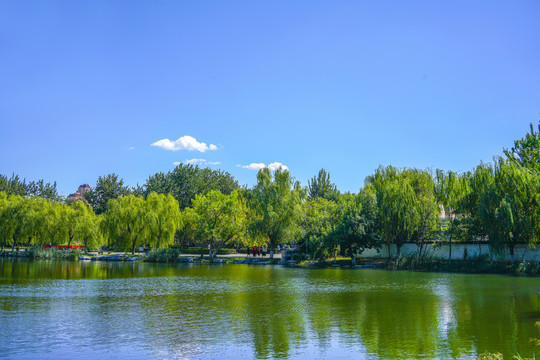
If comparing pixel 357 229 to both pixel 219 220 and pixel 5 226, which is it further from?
pixel 5 226

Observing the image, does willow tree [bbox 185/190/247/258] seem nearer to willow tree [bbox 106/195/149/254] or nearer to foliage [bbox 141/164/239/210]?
willow tree [bbox 106/195/149/254]

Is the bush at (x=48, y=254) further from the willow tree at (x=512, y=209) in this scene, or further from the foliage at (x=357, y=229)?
the willow tree at (x=512, y=209)

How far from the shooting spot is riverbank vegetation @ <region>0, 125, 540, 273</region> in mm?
39875

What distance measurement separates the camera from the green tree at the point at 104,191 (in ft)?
332

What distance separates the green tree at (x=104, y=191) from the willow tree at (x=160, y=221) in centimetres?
4448

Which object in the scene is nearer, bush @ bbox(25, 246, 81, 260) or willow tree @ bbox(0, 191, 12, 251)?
bush @ bbox(25, 246, 81, 260)

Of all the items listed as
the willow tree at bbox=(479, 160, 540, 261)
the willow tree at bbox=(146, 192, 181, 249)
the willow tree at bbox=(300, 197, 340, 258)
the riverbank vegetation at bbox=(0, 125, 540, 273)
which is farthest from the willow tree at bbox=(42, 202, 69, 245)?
the willow tree at bbox=(479, 160, 540, 261)

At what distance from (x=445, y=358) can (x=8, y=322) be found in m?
15.2

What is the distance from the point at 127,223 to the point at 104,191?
46.4 metres

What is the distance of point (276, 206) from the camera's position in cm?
5706

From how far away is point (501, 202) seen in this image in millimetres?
38594

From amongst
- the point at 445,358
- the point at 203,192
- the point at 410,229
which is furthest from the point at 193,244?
the point at 445,358

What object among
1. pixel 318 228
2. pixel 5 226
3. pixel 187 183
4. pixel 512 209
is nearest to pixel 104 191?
pixel 187 183

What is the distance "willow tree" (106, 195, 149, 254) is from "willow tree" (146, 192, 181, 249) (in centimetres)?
71
